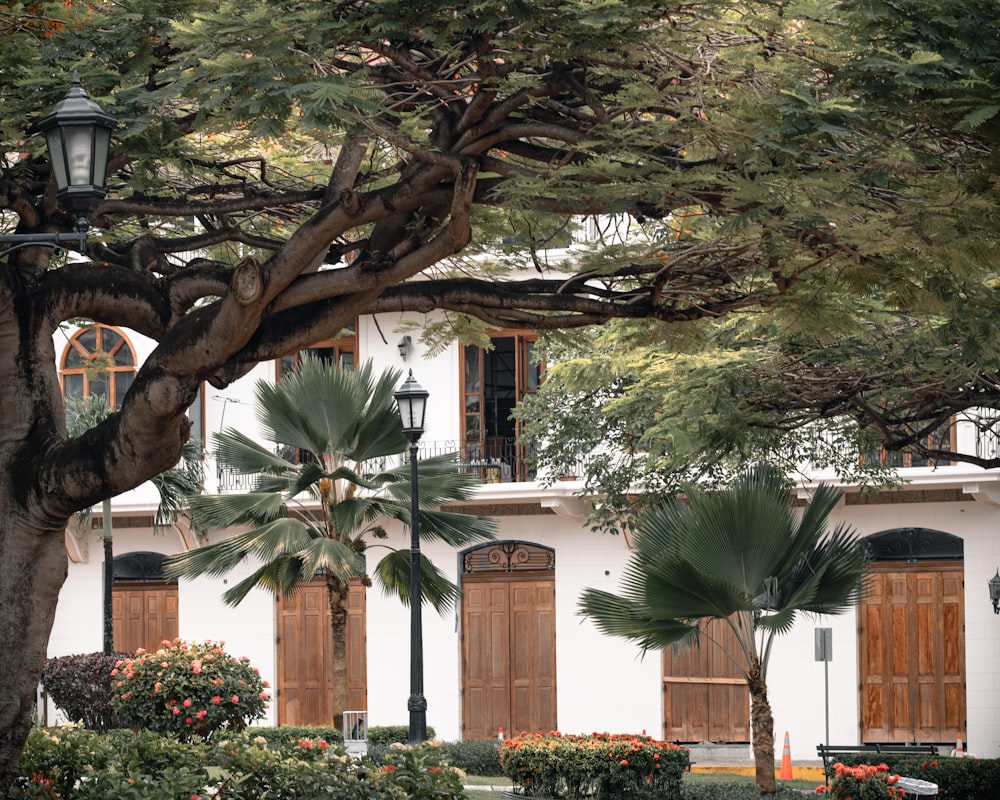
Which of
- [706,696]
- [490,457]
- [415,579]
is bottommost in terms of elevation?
[706,696]

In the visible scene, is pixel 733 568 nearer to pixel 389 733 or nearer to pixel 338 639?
pixel 338 639

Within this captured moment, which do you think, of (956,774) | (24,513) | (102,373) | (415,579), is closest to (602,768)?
(415,579)

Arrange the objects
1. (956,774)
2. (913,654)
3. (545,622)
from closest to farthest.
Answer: (956,774) < (913,654) < (545,622)

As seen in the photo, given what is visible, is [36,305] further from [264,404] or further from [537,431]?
[537,431]

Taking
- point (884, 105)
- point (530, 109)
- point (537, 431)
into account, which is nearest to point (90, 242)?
point (530, 109)

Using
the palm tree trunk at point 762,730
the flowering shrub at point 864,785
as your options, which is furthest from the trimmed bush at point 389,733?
the flowering shrub at point 864,785

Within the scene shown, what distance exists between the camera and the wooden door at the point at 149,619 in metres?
28.4

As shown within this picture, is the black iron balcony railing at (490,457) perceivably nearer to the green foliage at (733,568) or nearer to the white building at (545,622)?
the white building at (545,622)

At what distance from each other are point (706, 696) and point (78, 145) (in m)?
19.2

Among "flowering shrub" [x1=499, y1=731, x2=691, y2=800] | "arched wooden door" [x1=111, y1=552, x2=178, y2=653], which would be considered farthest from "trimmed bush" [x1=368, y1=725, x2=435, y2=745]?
"flowering shrub" [x1=499, y1=731, x2=691, y2=800]

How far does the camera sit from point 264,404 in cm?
1931

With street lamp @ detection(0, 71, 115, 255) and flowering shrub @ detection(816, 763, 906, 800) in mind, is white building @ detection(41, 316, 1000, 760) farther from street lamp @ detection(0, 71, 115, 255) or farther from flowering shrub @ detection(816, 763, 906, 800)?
street lamp @ detection(0, 71, 115, 255)

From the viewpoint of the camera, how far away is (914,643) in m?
24.6

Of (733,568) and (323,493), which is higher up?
(323,493)
